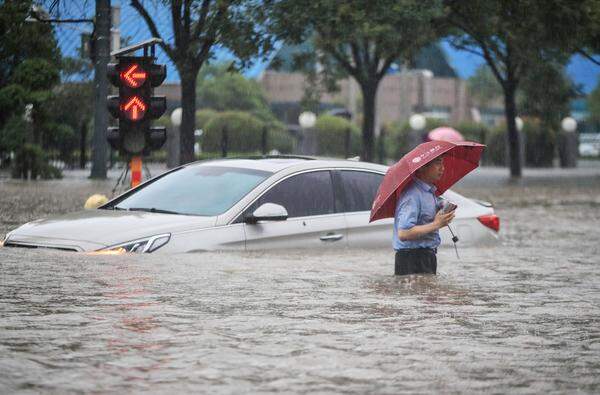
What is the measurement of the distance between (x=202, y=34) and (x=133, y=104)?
Result: 8227mm

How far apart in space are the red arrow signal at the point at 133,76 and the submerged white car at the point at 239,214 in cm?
402

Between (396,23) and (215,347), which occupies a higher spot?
(396,23)

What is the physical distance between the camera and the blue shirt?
10219mm

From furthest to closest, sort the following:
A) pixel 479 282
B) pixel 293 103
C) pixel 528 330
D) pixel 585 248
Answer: pixel 293 103 < pixel 585 248 < pixel 479 282 < pixel 528 330

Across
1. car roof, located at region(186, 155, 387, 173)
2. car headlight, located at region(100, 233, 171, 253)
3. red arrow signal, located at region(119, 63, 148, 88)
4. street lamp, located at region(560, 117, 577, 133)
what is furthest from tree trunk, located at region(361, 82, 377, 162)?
car headlight, located at region(100, 233, 171, 253)

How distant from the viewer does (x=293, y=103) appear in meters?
87.2

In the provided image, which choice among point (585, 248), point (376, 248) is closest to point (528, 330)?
point (376, 248)

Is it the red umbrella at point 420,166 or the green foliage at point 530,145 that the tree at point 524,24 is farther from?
the red umbrella at point 420,166

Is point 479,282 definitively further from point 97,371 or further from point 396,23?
point 396,23

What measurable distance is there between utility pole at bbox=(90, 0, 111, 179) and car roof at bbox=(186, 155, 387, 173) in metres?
9.53

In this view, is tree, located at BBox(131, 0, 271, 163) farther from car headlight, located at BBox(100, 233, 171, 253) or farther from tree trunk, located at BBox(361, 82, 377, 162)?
tree trunk, located at BBox(361, 82, 377, 162)

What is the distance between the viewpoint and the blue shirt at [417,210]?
1022 cm

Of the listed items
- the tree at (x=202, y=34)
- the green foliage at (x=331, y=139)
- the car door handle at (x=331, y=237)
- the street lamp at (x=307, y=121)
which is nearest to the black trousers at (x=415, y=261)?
the car door handle at (x=331, y=237)

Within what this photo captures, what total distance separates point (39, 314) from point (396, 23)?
21536 mm
